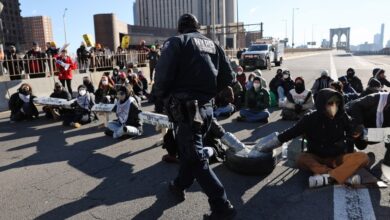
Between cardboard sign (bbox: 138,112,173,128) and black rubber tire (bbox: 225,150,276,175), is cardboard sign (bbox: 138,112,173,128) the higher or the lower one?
the higher one

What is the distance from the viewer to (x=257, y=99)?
918cm

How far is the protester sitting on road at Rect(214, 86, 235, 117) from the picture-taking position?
382 inches

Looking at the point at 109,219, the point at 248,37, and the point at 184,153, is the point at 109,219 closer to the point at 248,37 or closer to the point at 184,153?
the point at 184,153

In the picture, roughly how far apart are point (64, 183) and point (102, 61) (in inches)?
503

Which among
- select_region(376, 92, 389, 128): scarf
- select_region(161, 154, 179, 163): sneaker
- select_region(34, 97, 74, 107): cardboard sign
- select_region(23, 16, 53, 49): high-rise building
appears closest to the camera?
select_region(376, 92, 389, 128): scarf

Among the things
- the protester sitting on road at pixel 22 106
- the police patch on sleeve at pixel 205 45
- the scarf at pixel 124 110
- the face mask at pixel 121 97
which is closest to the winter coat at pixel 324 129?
the police patch on sleeve at pixel 205 45

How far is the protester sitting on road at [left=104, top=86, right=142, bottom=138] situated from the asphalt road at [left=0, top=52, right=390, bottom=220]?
54 centimetres

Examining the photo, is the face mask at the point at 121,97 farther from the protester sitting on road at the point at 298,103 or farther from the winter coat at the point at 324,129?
the winter coat at the point at 324,129

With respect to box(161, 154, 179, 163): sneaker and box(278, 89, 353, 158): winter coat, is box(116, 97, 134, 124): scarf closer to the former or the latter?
box(161, 154, 179, 163): sneaker

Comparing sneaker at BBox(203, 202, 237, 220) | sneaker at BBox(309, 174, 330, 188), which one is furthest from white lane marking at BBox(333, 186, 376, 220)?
sneaker at BBox(203, 202, 237, 220)

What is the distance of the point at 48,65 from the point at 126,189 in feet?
35.1

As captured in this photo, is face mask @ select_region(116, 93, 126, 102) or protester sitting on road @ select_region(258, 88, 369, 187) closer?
protester sitting on road @ select_region(258, 88, 369, 187)

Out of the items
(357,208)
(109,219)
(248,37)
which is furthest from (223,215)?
(248,37)

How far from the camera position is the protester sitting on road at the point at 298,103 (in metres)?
9.03
